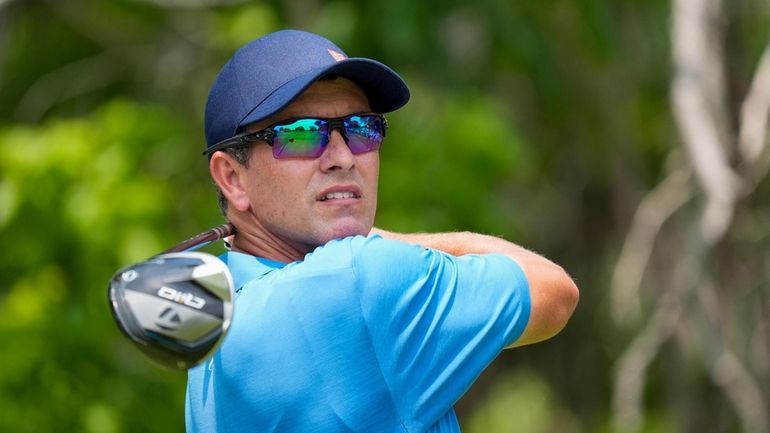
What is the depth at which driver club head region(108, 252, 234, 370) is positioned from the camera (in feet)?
7.61

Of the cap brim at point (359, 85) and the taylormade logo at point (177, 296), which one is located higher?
the cap brim at point (359, 85)

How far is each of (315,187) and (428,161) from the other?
4.73 m

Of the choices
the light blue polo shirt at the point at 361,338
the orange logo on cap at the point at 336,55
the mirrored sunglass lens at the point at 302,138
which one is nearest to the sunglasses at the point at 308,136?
the mirrored sunglass lens at the point at 302,138

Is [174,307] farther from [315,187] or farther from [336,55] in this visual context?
[336,55]

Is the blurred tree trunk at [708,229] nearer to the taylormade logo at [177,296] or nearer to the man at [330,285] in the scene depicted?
the man at [330,285]

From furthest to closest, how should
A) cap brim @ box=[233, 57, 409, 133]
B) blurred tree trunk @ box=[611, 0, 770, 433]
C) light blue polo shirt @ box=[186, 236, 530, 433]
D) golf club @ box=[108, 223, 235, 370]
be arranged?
blurred tree trunk @ box=[611, 0, 770, 433] < cap brim @ box=[233, 57, 409, 133] < light blue polo shirt @ box=[186, 236, 530, 433] < golf club @ box=[108, 223, 235, 370]

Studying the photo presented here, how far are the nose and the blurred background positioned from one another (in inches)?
130

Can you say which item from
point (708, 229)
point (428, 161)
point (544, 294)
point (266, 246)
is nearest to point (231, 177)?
point (266, 246)

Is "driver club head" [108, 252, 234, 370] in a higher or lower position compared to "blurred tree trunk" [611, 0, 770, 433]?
higher

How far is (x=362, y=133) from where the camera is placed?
117 inches

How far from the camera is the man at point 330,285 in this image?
2693mm

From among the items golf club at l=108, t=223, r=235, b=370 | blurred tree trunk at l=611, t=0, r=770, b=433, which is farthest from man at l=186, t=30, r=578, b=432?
blurred tree trunk at l=611, t=0, r=770, b=433

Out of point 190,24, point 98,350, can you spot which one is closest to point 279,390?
point 98,350

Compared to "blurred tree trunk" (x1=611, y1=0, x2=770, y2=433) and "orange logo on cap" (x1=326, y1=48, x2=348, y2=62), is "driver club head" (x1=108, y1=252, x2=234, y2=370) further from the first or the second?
"blurred tree trunk" (x1=611, y1=0, x2=770, y2=433)
